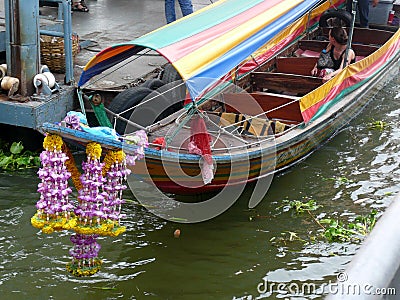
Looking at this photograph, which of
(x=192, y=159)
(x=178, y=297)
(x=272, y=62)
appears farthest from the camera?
(x=272, y=62)

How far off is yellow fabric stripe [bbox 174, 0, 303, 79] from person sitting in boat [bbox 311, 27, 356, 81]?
171cm

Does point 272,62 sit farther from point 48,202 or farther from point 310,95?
point 48,202

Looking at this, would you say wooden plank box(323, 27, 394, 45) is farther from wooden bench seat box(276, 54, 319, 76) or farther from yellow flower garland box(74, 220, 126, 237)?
yellow flower garland box(74, 220, 126, 237)

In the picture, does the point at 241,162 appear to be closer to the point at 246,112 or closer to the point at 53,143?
the point at 246,112

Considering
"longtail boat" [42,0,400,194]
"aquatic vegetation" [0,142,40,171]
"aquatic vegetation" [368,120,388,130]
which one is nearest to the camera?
"longtail boat" [42,0,400,194]

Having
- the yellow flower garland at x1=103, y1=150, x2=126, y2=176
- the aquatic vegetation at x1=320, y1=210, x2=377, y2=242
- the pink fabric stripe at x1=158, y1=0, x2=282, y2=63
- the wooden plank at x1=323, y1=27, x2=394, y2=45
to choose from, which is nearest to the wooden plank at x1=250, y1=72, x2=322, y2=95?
the pink fabric stripe at x1=158, y1=0, x2=282, y2=63

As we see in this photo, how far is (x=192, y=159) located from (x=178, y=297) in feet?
4.35

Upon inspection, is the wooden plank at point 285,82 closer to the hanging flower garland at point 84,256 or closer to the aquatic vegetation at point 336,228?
the aquatic vegetation at point 336,228

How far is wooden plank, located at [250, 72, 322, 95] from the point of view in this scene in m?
7.90

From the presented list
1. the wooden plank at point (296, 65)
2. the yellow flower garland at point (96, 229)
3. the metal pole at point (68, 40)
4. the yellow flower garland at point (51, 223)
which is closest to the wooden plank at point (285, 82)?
the wooden plank at point (296, 65)

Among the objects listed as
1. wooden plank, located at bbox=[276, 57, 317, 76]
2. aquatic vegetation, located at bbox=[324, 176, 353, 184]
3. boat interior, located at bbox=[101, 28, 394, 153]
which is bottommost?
aquatic vegetation, located at bbox=[324, 176, 353, 184]

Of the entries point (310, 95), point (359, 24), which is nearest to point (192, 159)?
point (310, 95)

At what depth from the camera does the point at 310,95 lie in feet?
22.4

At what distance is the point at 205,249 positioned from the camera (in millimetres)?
5566
